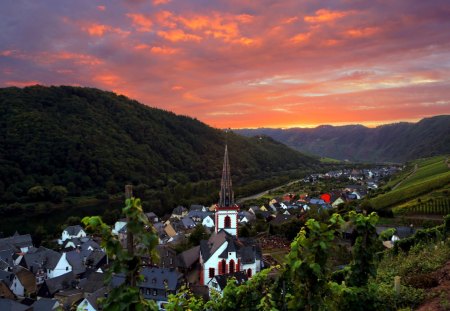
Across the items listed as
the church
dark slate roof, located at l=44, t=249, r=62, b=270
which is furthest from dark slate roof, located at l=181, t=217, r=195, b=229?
the church

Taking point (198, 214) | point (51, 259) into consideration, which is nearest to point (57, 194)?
point (198, 214)

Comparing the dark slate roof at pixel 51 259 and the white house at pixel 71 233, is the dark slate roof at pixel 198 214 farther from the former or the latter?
the dark slate roof at pixel 51 259

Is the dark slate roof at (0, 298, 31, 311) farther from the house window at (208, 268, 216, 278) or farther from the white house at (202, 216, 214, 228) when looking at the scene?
the white house at (202, 216, 214, 228)

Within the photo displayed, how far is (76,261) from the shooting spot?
1834 inches

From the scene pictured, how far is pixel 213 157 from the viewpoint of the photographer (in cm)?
17825

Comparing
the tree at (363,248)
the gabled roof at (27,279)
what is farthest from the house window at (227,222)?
the tree at (363,248)

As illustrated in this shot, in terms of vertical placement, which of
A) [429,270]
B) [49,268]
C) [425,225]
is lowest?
[49,268]

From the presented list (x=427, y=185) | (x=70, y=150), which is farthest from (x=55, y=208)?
(x=427, y=185)

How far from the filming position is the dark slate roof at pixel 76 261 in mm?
45247

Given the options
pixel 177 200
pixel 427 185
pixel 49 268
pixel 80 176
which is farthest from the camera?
pixel 80 176

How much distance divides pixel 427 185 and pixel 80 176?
3716 inches

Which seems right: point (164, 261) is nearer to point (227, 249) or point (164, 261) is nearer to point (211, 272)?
point (211, 272)

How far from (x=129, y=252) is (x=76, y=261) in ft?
148

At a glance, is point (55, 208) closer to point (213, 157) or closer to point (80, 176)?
point (80, 176)
